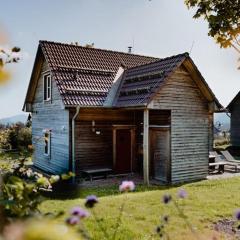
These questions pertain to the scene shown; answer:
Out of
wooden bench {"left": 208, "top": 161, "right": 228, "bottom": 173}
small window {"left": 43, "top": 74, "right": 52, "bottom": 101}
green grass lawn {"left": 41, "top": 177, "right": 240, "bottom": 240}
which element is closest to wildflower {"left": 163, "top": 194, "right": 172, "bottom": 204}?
green grass lawn {"left": 41, "top": 177, "right": 240, "bottom": 240}

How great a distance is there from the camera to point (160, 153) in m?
15.8

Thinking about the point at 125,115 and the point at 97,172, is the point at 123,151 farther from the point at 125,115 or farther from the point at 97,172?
the point at 97,172

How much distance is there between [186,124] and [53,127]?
7079 millimetres

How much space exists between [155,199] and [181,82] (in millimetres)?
6110

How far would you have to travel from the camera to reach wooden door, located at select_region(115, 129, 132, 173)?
17344mm

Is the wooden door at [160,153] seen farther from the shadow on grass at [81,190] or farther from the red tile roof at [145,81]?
the red tile roof at [145,81]

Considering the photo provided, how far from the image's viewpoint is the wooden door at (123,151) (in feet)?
56.9

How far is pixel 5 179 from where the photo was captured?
3.32 meters

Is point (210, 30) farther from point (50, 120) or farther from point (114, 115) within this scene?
point (50, 120)

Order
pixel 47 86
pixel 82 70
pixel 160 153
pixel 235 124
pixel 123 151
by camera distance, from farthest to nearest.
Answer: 1. pixel 235 124
2. pixel 47 86
3. pixel 82 70
4. pixel 123 151
5. pixel 160 153

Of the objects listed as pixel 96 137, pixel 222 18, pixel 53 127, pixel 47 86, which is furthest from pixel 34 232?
pixel 47 86

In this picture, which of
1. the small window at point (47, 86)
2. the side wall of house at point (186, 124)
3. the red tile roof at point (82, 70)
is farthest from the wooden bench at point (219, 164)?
the small window at point (47, 86)

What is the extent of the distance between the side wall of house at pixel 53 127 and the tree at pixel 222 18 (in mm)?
10171

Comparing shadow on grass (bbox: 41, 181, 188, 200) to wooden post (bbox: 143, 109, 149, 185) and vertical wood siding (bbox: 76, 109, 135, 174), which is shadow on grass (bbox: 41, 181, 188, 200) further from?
vertical wood siding (bbox: 76, 109, 135, 174)
